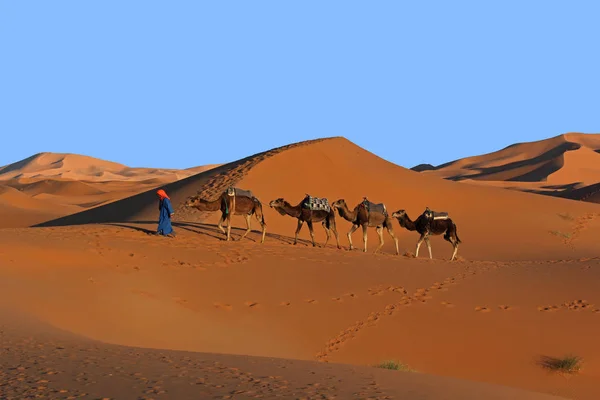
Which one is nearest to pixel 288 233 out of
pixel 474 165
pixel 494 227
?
pixel 494 227

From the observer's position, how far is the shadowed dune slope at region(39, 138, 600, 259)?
100 feet

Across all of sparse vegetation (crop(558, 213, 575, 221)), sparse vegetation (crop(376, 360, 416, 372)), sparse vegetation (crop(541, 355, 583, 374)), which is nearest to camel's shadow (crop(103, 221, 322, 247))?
sparse vegetation (crop(376, 360, 416, 372))

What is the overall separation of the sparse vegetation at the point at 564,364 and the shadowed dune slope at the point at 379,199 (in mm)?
14520

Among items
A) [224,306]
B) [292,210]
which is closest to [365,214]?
[292,210]

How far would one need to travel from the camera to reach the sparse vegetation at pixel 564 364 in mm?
13375

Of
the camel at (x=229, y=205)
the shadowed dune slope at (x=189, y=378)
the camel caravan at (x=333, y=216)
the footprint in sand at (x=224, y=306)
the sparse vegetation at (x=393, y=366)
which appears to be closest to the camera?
the shadowed dune slope at (x=189, y=378)

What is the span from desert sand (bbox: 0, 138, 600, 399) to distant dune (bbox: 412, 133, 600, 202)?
42.0m

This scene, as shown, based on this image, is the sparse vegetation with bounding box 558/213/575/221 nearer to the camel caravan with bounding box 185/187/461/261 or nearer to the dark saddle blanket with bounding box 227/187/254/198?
the camel caravan with bounding box 185/187/461/261

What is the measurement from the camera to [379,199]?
1421 inches

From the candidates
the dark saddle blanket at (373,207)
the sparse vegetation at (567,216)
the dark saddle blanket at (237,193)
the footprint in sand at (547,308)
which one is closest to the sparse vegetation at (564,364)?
the footprint in sand at (547,308)

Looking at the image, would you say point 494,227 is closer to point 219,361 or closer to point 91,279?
point 91,279

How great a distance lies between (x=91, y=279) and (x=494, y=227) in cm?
2183

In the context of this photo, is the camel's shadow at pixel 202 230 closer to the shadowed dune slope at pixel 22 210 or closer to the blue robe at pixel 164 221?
the blue robe at pixel 164 221

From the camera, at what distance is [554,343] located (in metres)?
14.5
